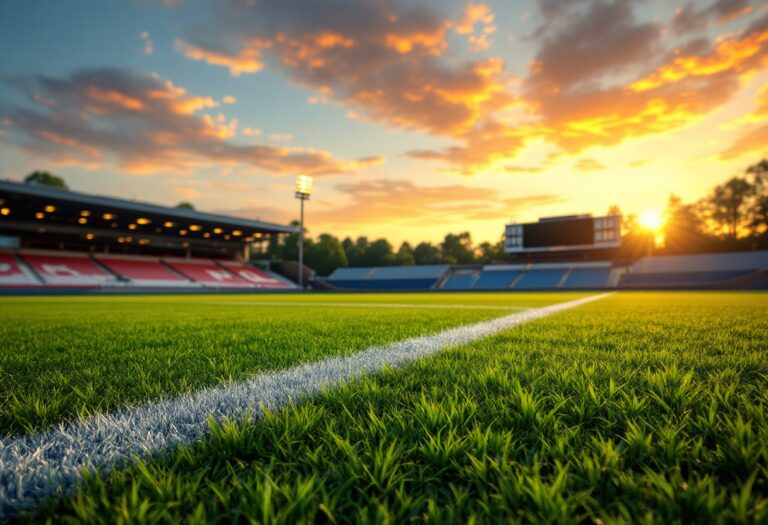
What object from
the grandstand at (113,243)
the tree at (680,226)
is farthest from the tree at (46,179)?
the tree at (680,226)

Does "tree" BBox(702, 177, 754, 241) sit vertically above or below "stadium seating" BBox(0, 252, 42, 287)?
above

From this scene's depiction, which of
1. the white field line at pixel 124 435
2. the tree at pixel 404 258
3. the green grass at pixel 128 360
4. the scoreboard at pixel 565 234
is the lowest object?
the green grass at pixel 128 360

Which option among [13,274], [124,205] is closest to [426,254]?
[124,205]

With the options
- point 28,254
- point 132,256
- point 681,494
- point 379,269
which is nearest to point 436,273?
point 379,269

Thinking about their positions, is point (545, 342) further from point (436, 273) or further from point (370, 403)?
point (436, 273)

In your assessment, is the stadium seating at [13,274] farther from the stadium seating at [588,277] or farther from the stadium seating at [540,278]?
the stadium seating at [588,277]

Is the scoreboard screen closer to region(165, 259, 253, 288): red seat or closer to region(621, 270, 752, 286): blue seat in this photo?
region(621, 270, 752, 286): blue seat

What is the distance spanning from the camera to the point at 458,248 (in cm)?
7381

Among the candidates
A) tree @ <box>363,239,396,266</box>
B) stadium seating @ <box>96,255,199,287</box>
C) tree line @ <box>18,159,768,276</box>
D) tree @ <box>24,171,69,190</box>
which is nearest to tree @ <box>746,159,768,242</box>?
tree line @ <box>18,159,768,276</box>

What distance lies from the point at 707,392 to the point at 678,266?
45.1 metres

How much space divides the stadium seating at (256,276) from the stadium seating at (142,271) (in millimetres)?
5785

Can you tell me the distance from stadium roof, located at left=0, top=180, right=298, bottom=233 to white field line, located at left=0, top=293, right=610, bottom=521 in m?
27.9

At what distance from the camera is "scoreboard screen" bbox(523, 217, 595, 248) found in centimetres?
3728

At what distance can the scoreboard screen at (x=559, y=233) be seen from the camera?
37.3 m
